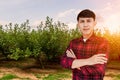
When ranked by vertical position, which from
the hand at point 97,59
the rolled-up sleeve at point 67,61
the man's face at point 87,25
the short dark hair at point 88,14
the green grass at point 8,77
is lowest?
the green grass at point 8,77

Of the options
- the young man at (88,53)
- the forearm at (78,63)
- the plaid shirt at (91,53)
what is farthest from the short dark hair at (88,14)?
the forearm at (78,63)

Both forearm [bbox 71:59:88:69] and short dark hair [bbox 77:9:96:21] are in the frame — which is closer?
forearm [bbox 71:59:88:69]

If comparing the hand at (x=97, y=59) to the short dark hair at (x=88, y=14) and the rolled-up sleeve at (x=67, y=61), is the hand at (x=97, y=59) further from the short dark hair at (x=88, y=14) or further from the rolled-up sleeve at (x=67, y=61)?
the short dark hair at (x=88, y=14)

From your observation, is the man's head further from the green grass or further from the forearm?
the green grass

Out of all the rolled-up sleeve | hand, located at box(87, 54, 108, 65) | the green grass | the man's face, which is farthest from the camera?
the green grass

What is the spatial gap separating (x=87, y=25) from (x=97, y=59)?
443 millimetres

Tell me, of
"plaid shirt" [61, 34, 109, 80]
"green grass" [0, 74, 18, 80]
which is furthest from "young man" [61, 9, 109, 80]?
"green grass" [0, 74, 18, 80]

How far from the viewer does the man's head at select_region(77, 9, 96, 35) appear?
3834 mm

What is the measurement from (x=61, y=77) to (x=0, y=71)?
311cm

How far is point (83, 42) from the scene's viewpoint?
3883 millimetres

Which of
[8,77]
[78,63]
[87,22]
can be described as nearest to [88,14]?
[87,22]

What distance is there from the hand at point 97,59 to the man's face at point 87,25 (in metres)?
0.31

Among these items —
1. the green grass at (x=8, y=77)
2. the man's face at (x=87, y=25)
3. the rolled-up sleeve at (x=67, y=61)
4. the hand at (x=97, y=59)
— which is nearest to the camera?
the hand at (x=97, y=59)

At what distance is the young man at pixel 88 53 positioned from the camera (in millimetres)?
3752
